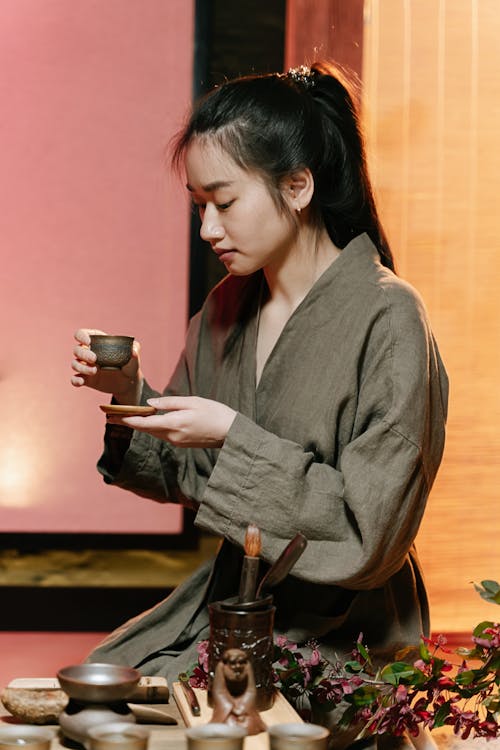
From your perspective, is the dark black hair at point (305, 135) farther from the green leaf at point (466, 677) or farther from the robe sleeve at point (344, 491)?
the green leaf at point (466, 677)

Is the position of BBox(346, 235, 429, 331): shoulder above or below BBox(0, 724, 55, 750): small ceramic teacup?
above

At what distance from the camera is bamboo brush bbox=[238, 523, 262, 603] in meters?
1.57

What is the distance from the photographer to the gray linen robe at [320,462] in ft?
6.33

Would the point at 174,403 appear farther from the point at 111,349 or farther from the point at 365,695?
the point at 365,695

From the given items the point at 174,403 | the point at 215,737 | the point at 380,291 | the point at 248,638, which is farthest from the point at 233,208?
the point at 215,737

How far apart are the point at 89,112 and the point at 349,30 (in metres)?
1.10

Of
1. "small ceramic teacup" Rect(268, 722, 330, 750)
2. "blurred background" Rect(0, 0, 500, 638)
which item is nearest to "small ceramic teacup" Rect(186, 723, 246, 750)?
"small ceramic teacup" Rect(268, 722, 330, 750)

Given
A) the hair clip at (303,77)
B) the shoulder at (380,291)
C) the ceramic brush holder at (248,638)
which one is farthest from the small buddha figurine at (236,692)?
the hair clip at (303,77)

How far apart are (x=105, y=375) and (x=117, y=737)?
1146 millimetres

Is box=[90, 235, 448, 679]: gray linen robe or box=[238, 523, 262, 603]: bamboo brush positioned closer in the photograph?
box=[238, 523, 262, 603]: bamboo brush

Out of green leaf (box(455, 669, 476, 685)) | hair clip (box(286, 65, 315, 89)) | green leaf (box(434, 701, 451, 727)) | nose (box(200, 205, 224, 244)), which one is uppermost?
hair clip (box(286, 65, 315, 89))

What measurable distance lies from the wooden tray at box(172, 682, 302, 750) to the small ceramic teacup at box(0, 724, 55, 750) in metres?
0.25

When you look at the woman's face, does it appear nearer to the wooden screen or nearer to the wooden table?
the wooden table

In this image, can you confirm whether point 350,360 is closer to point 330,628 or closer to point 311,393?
point 311,393
